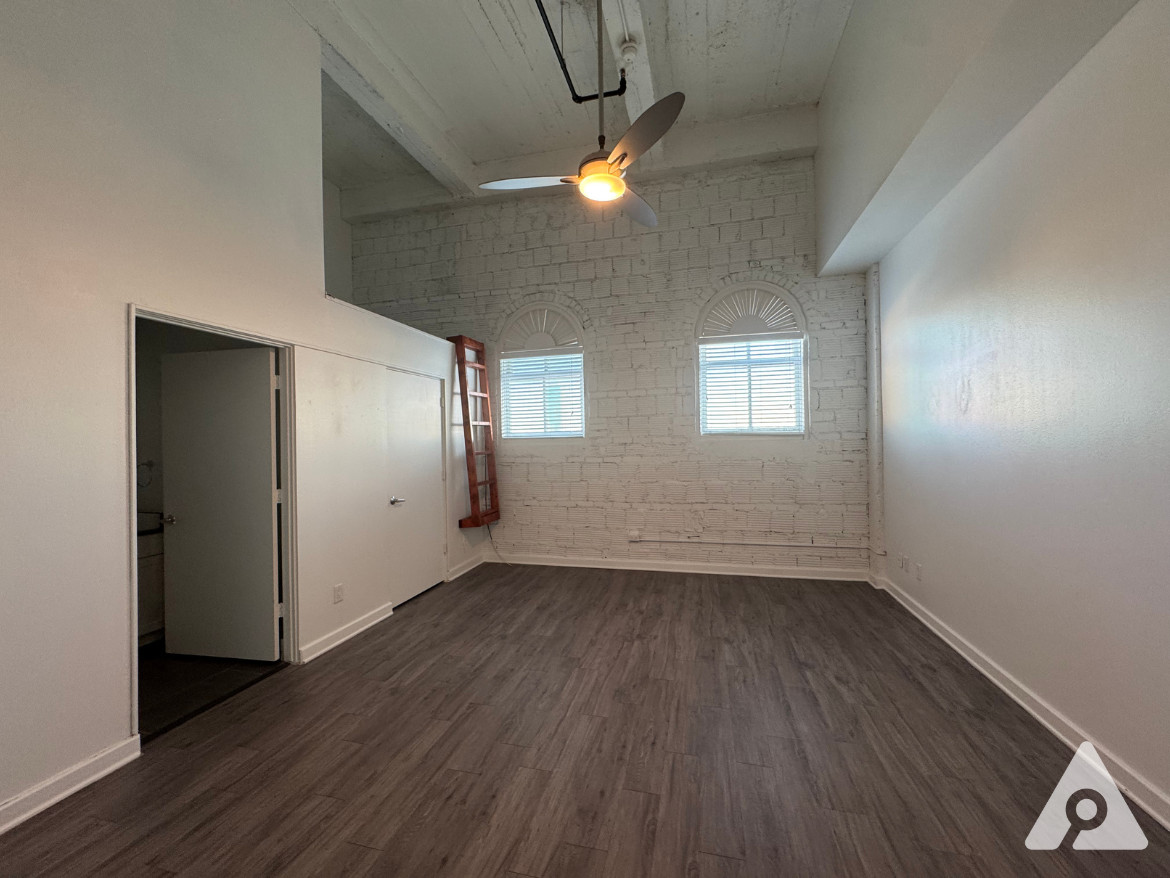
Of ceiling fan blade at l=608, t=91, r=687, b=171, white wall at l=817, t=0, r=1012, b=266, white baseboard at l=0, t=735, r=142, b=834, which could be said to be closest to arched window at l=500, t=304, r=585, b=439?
ceiling fan blade at l=608, t=91, r=687, b=171

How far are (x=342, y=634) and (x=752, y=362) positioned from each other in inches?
172

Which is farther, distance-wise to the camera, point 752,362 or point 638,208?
point 752,362

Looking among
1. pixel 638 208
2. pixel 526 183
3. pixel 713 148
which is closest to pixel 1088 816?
pixel 638 208

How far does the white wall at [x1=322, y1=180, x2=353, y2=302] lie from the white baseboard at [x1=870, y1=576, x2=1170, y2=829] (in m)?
6.64

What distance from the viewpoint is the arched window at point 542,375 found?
5238mm

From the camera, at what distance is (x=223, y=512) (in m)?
3.05

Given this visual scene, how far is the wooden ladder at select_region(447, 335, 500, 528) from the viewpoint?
16.2 ft

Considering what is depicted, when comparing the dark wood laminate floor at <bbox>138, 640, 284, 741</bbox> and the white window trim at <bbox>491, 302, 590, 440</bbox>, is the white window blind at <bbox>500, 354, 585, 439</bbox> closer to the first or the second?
the white window trim at <bbox>491, 302, 590, 440</bbox>

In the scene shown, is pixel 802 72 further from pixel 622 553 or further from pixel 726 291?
pixel 622 553

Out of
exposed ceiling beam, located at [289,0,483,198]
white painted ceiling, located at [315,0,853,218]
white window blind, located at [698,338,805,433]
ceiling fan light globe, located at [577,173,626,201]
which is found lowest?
Answer: white window blind, located at [698,338,805,433]

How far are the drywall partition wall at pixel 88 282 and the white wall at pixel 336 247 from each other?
2971mm

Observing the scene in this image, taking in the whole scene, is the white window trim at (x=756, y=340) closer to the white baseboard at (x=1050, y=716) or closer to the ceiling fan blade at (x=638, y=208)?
the ceiling fan blade at (x=638, y=208)

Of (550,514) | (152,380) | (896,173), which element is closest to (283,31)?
(152,380)

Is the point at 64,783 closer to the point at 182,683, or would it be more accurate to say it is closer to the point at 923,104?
the point at 182,683
